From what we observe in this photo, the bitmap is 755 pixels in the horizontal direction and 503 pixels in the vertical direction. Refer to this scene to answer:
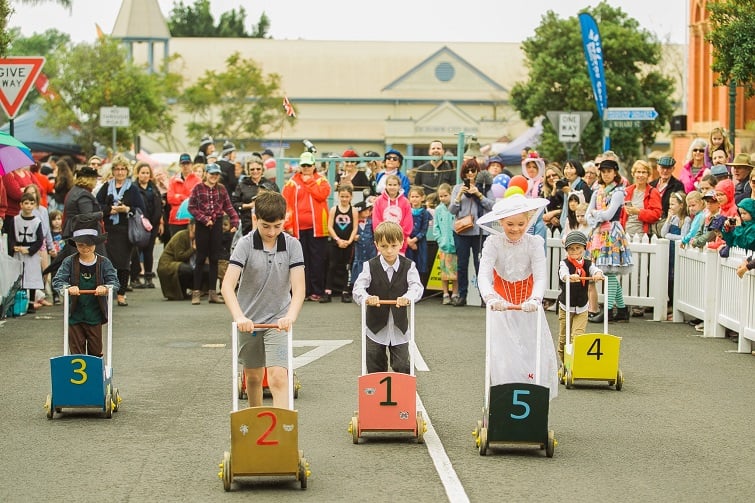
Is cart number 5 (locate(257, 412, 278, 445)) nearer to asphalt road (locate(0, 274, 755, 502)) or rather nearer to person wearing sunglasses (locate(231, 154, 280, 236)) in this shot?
asphalt road (locate(0, 274, 755, 502))

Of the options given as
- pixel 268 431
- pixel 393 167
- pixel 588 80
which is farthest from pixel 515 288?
pixel 588 80

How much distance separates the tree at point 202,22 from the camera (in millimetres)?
137000

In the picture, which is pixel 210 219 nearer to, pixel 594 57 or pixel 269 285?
pixel 269 285

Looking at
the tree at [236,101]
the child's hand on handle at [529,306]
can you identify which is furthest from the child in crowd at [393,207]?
the tree at [236,101]

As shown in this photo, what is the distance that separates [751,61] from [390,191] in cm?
542

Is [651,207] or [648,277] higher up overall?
[651,207]

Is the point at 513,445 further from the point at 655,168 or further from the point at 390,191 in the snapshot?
the point at 655,168

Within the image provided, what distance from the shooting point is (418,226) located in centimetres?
1983

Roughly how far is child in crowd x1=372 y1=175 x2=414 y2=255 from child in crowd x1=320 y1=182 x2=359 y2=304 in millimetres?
787

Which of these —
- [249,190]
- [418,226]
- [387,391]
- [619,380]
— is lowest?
[619,380]

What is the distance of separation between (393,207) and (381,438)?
9602 mm

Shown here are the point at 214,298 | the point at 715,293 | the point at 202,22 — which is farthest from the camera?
the point at 202,22

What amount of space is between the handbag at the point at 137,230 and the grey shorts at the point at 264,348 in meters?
11.1

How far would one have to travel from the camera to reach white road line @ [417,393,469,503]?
25.4 feet
